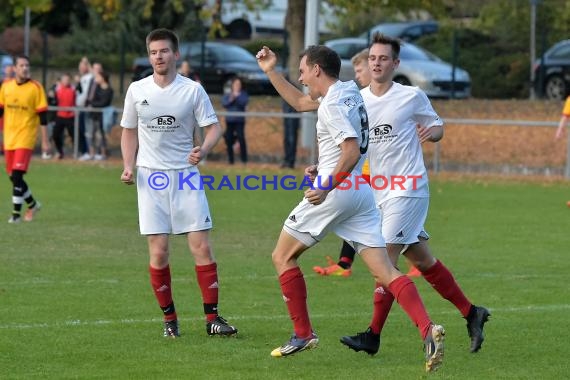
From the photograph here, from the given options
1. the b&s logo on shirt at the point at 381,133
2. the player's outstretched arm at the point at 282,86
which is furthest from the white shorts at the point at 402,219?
the player's outstretched arm at the point at 282,86

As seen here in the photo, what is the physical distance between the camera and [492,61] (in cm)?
3734

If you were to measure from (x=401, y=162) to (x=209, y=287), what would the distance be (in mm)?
1634

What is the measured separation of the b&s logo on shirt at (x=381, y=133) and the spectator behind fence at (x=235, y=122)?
1794 centimetres

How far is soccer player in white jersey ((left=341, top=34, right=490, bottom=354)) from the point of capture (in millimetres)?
Result: 8656

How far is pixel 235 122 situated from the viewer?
26875 mm

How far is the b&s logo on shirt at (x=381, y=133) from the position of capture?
28.6 ft

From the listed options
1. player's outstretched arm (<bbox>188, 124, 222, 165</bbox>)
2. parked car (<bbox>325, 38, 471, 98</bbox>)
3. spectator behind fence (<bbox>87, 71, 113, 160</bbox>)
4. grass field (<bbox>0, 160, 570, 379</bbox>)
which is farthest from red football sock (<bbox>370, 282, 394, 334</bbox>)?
parked car (<bbox>325, 38, 471, 98</bbox>)

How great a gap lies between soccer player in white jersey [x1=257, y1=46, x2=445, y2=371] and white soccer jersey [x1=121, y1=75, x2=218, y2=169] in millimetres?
1171

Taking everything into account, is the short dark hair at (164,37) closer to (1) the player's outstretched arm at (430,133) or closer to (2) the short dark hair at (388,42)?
(2) the short dark hair at (388,42)

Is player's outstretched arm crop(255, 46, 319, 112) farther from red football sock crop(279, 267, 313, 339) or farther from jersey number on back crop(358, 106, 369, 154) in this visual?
red football sock crop(279, 267, 313, 339)

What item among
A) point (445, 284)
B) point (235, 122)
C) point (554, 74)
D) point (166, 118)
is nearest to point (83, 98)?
point (235, 122)

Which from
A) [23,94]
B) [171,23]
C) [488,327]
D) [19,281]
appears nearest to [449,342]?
[488,327]

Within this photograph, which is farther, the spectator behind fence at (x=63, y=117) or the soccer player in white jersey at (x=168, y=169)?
the spectator behind fence at (x=63, y=117)

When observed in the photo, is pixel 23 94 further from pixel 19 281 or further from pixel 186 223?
pixel 186 223
